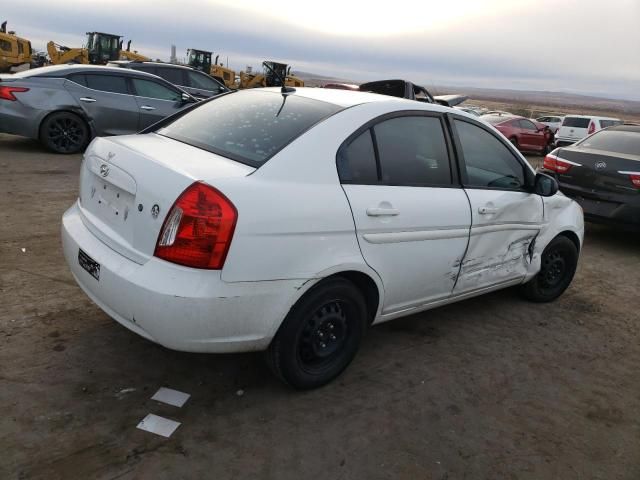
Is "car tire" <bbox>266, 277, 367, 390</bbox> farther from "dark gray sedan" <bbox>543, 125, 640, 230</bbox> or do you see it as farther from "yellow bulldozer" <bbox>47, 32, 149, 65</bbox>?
"yellow bulldozer" <bbox>47, 32, 149, 65</bbox>

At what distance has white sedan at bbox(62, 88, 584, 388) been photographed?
2441 mm

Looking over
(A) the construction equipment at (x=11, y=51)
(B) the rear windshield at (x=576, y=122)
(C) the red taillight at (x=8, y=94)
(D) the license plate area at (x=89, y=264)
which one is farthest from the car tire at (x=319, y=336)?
(A) the construction equipment at (x=11, y=51)

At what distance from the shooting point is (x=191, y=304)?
7.85 feet

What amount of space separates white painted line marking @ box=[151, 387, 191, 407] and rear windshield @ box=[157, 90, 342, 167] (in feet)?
4.17

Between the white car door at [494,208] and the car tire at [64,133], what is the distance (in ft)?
24.5

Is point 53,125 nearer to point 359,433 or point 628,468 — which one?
point 359,433

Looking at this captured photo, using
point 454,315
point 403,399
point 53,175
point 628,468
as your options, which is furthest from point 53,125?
point 628,468

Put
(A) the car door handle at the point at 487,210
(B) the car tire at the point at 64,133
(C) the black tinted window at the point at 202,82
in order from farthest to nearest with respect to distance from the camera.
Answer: (C) the black tinted window at the point at 202,82, (B) the car tire at the point at 64,133, (A) the car door handle at the point at 487,210

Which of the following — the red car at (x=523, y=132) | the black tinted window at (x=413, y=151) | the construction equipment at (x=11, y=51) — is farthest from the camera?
the construction equipment at (x=11, y=51)

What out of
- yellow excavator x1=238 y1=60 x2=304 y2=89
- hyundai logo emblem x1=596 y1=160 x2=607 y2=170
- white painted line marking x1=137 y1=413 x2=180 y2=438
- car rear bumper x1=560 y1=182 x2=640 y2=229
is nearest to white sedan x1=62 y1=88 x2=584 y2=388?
white painted line marking x1=137 y1=413 x2=180 y2=438

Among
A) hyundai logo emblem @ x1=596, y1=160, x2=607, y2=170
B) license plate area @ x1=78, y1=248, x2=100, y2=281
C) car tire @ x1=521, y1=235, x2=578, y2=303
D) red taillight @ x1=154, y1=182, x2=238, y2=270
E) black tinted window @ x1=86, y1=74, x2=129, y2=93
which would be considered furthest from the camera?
black tinted window @ x1=86, y1=74, x2=129, y2=93

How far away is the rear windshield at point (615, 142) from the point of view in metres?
6.93

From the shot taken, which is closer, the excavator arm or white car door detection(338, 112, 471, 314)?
white car door detection(338, 112, 471, 314)

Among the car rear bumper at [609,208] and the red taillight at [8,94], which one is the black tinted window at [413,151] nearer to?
the car rear bumper at [609,208]
